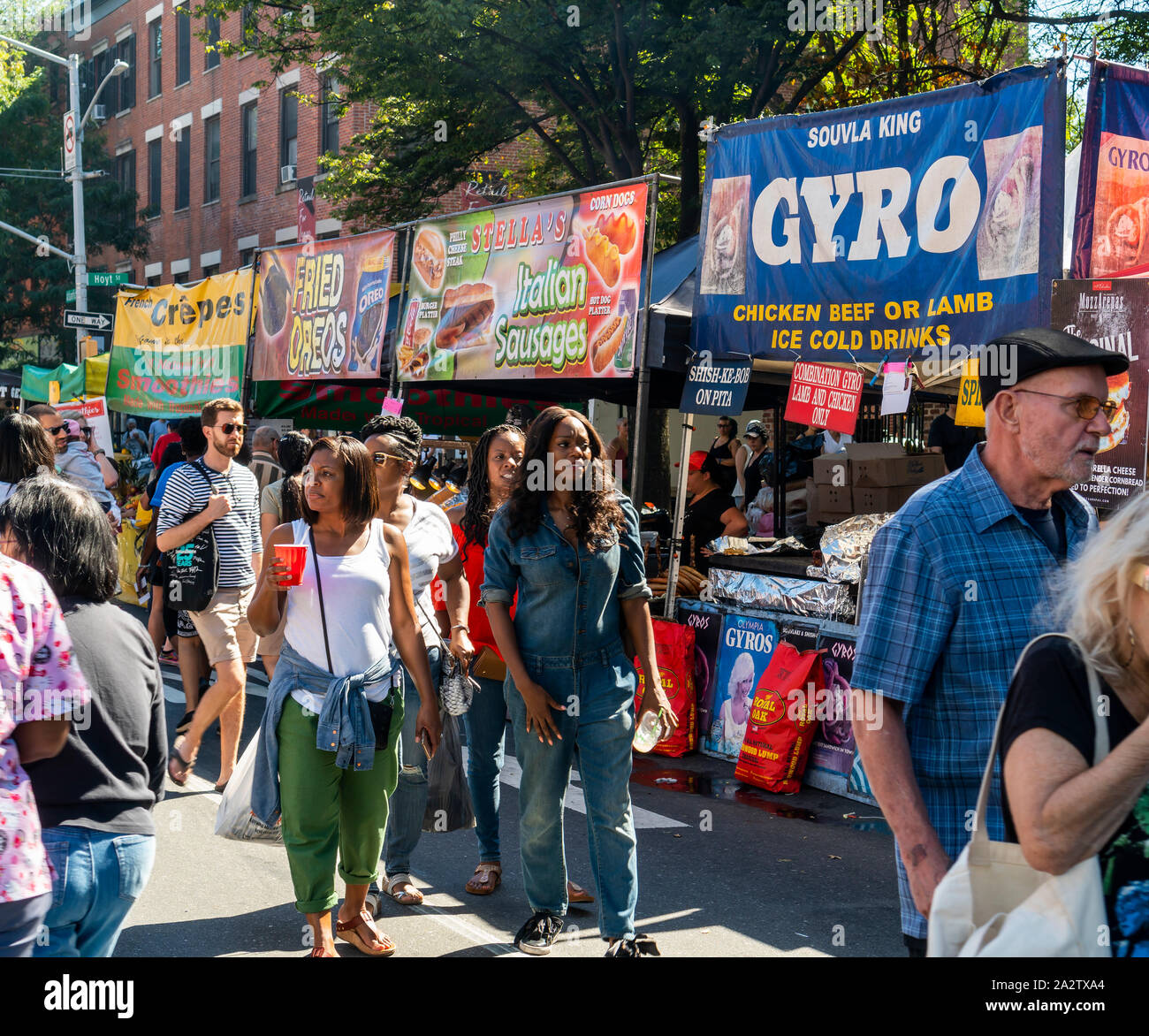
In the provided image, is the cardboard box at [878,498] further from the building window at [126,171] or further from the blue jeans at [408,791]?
the building window at [126,171]

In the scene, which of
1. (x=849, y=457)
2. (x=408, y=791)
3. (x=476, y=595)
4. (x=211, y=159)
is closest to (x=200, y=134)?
(x=211, y=159)

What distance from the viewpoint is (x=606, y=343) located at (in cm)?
878

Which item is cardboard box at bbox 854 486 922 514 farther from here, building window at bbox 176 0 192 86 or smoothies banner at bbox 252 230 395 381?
building window at bbox 176 0 192 86

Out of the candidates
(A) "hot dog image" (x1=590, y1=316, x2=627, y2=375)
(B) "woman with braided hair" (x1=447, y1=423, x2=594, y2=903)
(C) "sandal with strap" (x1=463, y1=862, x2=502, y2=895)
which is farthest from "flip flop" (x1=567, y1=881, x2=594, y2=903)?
(A) "hot dog image" (x1=590, y1=316, x2=627, y2=375)

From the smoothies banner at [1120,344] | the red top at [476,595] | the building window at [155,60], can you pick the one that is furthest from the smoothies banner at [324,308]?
the building window at [155,60]

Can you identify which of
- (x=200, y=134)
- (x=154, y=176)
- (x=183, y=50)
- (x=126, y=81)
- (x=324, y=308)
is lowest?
(x=324, y=308)

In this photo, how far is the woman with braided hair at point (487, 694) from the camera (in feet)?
17.4

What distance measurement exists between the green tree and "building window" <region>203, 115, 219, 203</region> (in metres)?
3.20

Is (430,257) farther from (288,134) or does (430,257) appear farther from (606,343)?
(288,134)

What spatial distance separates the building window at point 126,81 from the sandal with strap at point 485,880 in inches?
1398

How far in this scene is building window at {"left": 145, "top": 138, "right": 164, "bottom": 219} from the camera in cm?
3484

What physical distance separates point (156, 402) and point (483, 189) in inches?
278

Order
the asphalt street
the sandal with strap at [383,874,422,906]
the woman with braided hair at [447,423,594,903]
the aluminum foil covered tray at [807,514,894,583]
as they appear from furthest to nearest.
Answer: the aluminum foil covered tray at [807,514,894,583]
the woman with braided hair at [447,423,594,903]
the sandal with strap at [383,874,422,906]
the asphalt street

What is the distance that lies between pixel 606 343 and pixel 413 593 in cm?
418
